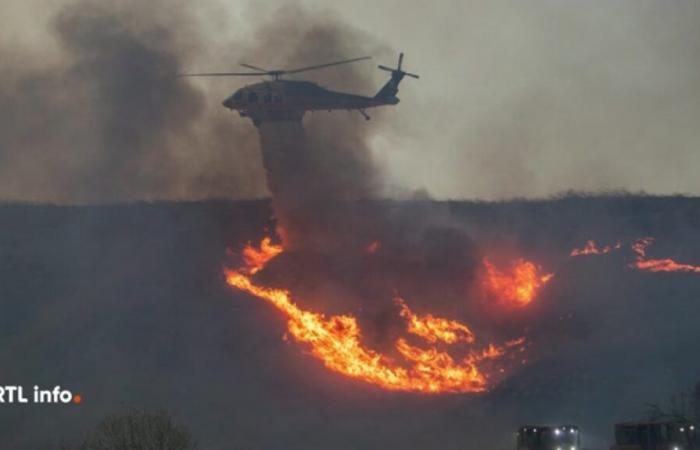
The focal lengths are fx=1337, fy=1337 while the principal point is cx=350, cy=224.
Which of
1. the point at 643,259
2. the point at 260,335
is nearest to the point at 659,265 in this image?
the point at 643,259

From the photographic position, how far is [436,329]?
371 ft

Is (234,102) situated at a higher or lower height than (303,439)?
higher

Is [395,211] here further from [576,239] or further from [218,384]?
[218,384]

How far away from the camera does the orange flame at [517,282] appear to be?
390 ft

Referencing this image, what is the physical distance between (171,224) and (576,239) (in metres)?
40.8

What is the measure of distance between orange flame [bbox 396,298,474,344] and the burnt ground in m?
6.37

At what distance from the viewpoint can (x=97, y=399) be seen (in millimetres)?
107188

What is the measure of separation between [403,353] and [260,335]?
41.8 ft

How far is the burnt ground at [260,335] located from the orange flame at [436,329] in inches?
251

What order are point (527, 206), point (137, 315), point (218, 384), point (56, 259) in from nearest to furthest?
point (218, 384), point (137, 315), point (56, 259), point (527, 206)

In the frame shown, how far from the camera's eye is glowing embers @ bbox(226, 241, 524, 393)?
107 m

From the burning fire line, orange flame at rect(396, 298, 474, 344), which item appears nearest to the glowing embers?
orange flame at rect(396, 298, 474, 344)

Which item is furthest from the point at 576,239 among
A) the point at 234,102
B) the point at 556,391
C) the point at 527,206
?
the point at 234,102

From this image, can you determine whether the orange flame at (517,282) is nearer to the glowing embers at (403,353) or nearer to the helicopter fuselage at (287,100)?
the glowing embers at (403,353)
